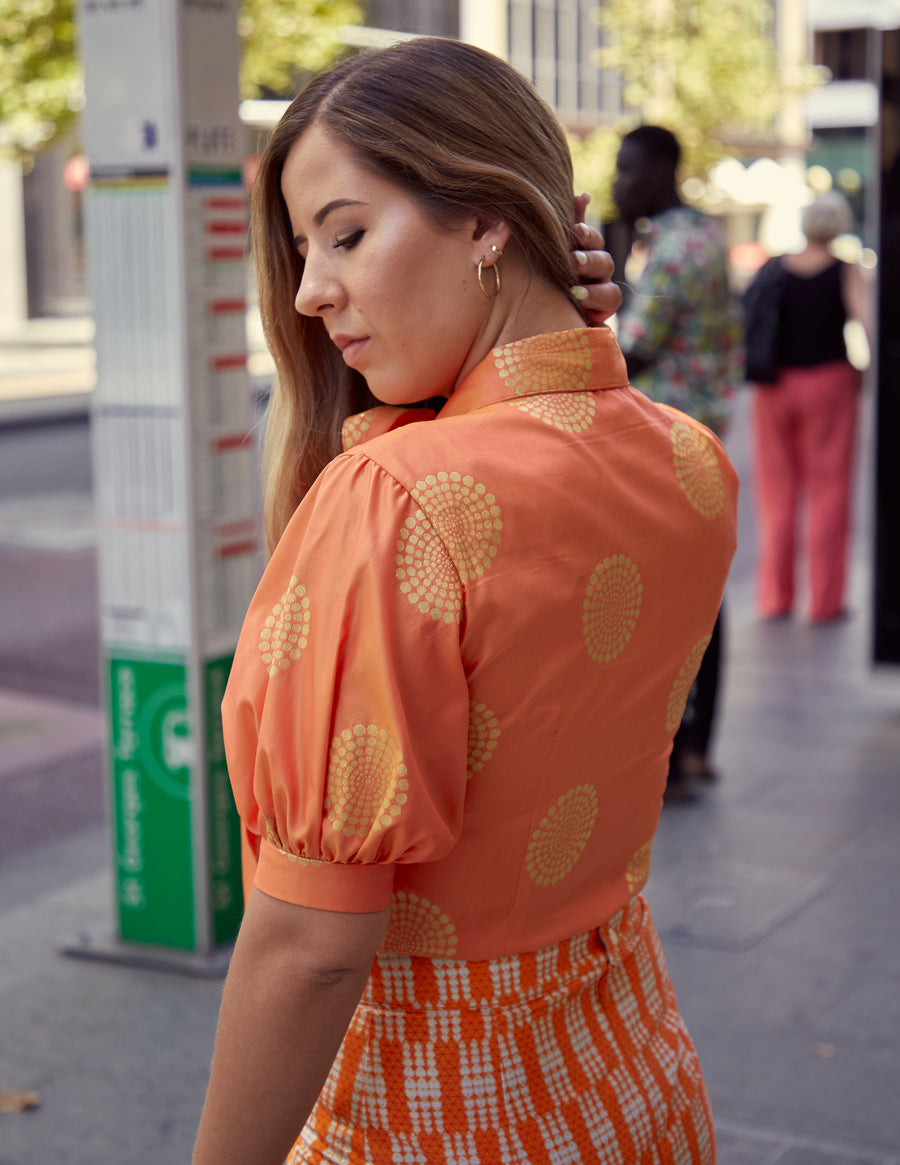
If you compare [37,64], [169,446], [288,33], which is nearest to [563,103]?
[288,33]

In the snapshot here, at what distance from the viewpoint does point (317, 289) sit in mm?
1329

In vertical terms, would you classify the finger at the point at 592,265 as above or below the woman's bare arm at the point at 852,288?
above

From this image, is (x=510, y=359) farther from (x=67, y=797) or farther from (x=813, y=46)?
(x=813, y=46)

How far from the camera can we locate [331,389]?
4.94 feet

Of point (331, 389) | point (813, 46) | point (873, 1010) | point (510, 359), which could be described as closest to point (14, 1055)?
point (873, 1010)

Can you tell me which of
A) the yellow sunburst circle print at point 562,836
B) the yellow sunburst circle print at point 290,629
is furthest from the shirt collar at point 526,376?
the yellow sunburst circle print at point 562,836

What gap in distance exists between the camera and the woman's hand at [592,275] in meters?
1.43

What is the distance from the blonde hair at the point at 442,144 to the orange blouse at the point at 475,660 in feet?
0.38

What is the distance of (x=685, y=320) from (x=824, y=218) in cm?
318

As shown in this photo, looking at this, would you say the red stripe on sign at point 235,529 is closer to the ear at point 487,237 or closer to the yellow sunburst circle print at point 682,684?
the yellow sunburst circle print at point 682,684

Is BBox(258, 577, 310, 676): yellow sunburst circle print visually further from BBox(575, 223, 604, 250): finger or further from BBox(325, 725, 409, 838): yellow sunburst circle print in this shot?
BBox(575, 223, 604, 250): finger

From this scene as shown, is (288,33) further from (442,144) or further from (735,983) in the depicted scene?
(442,144)

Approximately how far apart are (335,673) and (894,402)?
567 centimetres

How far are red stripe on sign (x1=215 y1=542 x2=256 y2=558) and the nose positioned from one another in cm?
263
